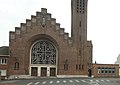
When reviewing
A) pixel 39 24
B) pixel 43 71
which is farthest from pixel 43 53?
pixel 39 24

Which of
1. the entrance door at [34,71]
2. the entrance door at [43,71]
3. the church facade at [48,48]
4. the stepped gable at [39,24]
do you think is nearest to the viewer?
the church facade at [48,48]

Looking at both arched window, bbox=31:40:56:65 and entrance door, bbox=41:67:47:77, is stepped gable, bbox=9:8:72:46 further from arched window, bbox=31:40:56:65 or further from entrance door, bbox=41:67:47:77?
entrance door, bbox=41:67:47:77

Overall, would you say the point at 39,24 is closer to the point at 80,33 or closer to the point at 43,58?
the point at 43,58

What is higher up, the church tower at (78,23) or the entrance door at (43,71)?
the church tower at (78,23)

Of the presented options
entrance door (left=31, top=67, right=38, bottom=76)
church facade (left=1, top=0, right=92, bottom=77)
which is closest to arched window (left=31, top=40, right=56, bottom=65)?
church facade (left=1, top=0, right=92, bottom=77)

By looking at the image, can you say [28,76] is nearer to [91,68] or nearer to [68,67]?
[68,67]

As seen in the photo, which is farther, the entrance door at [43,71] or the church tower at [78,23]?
the church tower at [78,23]

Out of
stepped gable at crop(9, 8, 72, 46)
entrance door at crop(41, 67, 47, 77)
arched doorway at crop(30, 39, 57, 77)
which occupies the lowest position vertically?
entrance door at crop(41, 67, 47, 77)

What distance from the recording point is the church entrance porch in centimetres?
6836

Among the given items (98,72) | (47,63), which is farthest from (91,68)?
(47,63)

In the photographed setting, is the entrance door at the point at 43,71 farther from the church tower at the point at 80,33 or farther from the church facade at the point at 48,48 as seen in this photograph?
the church tower at the point at 80,33

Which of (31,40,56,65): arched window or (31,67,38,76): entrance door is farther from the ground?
(31,40,56,65): arched window

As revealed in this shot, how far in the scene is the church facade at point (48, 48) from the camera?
66312mm

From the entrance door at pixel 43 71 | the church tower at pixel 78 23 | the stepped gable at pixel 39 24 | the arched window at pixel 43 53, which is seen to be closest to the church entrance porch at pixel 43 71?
the entrance door at pixel 43 71
